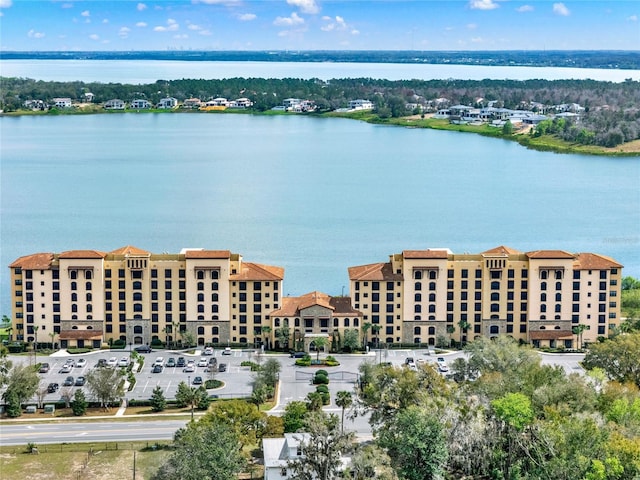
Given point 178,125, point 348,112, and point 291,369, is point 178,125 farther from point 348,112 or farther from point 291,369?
point 291,369

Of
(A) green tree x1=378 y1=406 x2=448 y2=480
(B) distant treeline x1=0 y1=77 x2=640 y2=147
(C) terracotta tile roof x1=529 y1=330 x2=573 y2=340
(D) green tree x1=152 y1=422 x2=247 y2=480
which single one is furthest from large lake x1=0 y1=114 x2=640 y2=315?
(A) green tree x1=378 y1=406 x2=448 y2=480

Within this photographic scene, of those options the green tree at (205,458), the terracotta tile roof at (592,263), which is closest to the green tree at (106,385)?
the green tree at (205,458)

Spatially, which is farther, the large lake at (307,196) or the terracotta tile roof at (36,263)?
the large lake at (307,196)

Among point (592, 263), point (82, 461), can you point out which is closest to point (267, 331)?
point (82, 461)

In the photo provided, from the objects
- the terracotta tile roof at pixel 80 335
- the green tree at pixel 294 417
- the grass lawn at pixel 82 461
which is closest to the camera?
the grass lawn at pixel 82 461

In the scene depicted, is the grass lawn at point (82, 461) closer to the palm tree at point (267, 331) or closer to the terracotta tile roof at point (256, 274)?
the palm tree at point (267, 331)

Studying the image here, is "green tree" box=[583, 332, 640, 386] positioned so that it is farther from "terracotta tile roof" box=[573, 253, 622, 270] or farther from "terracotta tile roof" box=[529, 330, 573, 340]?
"terracotta tile roof" box=[573, 253, 622, 270]

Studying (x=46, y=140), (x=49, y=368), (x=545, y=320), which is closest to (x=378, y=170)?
(x=46, y=140)
